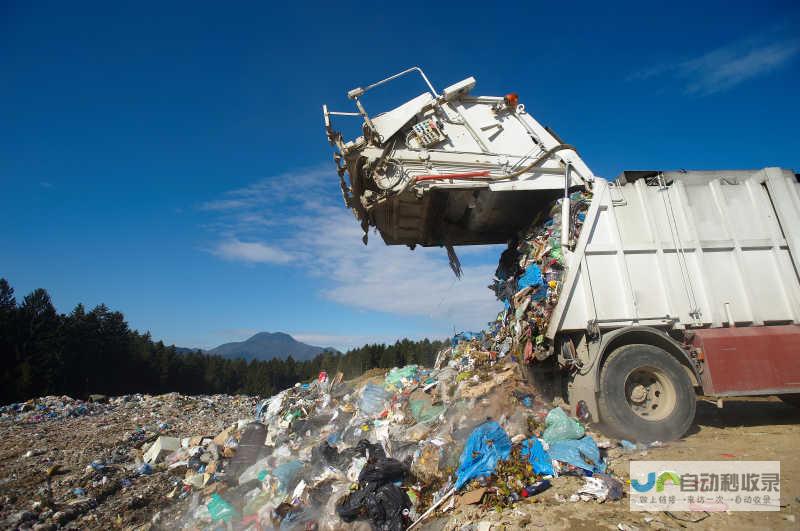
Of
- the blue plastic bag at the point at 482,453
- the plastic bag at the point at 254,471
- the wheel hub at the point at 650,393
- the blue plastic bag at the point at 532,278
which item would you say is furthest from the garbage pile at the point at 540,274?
the plastic bag at the point at 254,471

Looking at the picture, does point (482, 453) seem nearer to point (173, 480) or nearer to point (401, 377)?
point (401, 377)

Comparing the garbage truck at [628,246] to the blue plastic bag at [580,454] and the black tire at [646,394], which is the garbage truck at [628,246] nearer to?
the black tire at [646,394]

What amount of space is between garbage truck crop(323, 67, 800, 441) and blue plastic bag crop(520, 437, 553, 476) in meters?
0.83

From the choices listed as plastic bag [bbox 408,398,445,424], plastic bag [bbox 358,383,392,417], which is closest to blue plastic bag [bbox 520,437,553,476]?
plastic bag [bbox 408,398,445,424]

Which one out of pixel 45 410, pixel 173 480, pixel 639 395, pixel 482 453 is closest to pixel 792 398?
pixel 639 395

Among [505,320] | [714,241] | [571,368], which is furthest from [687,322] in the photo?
[505,320]

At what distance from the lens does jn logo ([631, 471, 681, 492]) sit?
2.60 meters

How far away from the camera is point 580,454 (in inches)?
115

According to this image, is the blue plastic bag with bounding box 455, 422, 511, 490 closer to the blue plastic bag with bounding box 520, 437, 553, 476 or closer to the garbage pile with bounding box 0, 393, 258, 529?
the blue plastic bag with bounding box 520, 437, 553, 476

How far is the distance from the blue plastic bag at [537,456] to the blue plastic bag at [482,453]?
0.16m

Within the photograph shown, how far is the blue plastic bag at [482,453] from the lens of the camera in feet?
9.37

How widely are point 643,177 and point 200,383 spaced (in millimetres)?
37383

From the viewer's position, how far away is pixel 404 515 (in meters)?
2.73

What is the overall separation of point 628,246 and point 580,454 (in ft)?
7.36
